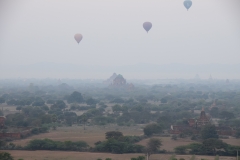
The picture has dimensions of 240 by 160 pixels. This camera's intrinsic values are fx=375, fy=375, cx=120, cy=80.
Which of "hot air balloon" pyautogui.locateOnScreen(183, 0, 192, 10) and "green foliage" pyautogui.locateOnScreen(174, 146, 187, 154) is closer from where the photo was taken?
"green foliage" pyautogui.locateOnScreen(174, 146, 187, 154)

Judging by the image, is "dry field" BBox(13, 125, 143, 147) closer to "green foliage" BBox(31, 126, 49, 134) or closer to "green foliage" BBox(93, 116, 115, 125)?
"green foliage" BBox(31, 126, 49, 134)

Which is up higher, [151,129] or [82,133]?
[151,129]

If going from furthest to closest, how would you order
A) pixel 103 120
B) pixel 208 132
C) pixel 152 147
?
pixel 103 120 < pixel 208 132 < pixel 152 147

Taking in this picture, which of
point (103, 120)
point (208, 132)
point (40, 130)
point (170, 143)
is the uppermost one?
point (103, 120)

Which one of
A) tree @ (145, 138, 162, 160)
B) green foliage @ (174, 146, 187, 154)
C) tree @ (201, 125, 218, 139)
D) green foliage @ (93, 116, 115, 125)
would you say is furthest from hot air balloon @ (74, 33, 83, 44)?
green foliage @ (174, 146, 187, 154)

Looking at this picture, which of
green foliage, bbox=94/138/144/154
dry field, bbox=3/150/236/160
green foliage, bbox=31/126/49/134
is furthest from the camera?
green foliage, bbox=31/126/49/134

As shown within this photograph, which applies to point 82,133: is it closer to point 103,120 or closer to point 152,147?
point 103,120

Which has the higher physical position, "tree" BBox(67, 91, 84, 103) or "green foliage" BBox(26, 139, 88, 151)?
"tree" BBox(67, 91, 84, 103)

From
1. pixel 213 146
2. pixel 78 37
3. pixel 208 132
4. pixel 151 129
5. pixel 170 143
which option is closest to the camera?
pixel 213 146

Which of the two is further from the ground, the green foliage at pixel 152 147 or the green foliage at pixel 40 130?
the green foliage at pixel 40 130

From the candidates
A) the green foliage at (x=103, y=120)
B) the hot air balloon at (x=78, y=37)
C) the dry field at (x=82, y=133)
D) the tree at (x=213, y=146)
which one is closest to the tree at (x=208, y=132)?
the tree at (x=213, y=146)

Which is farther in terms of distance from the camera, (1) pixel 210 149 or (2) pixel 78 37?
(2) pixel 78 37

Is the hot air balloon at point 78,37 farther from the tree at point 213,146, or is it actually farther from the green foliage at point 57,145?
the tree at point 213,146

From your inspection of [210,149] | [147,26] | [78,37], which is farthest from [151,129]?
[78,37]
